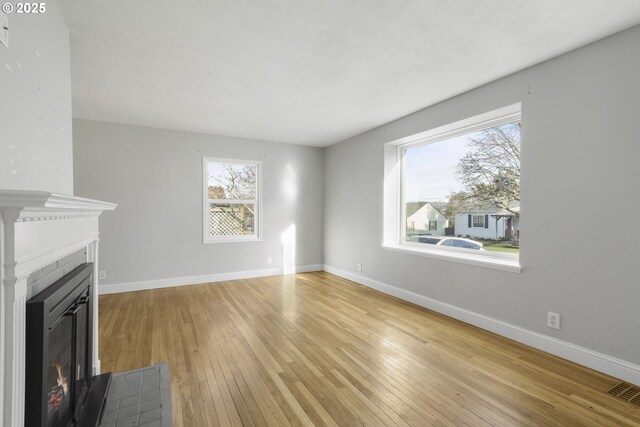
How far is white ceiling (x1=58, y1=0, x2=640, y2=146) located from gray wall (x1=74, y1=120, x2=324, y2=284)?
0.83 metres

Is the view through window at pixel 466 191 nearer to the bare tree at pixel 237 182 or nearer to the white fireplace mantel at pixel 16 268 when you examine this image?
the bare tree at pixel 237 182

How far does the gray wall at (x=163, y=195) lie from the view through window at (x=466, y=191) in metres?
2.44

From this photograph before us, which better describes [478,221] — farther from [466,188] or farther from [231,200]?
[231,200]

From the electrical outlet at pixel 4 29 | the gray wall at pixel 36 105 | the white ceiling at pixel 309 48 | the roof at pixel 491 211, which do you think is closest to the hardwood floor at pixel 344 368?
the roof at pixel 491 211

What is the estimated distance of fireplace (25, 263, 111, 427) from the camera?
Result: 3.60 ft

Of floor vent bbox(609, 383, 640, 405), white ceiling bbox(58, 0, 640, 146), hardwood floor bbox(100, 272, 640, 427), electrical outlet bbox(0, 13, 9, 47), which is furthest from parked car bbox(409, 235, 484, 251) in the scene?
electrical outlet bbox(0, 13, 9, 47)

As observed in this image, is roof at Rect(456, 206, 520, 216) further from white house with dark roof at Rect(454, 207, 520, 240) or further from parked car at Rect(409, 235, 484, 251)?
parked car at Rect(409, 235, 484, 251)

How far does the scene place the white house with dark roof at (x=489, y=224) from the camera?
309 centimetres

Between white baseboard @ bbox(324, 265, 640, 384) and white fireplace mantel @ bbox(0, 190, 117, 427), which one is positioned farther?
white baseboard @ bbox(324, 265, 640, 384)

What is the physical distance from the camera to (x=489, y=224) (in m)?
3.33

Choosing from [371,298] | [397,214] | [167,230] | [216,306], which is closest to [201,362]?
[216,306]

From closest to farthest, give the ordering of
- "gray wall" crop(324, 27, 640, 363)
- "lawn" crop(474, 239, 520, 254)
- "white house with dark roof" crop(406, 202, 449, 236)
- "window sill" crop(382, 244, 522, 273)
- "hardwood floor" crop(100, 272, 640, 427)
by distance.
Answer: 1. "hardwood floor" crop(100, 272, 640, 427)
2. "gray wall" crop(324, 27, 640, 363)
3. "window sill" crop(382, 244, 522, 273)
4. "lawn" crop(474, 239, 520, 254)
5. "white house with dark roof" crop(406, 202, 449, 236)

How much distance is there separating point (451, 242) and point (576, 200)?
4.92 ft

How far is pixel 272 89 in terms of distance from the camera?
10.6ft
